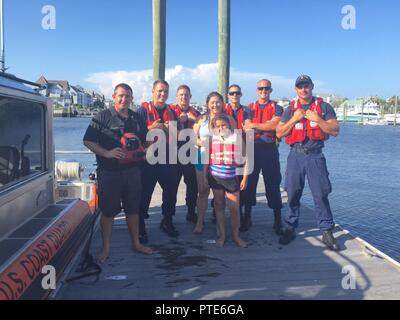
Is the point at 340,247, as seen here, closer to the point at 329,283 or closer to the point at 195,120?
the point at 329,283

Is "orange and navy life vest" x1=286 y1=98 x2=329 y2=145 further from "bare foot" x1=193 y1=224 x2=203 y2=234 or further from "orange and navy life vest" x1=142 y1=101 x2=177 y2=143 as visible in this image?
"bare foot" x1=193 y1=224 x2=203 y2=234

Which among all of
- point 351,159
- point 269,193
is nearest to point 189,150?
point 269,193

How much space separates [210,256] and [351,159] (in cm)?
Answer: 2118

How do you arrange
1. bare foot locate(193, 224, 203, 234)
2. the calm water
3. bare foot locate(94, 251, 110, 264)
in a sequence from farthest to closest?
1. the calm water
2. bare foot locate(193, 224, 203, 234)
3. bare foot locate(94, 251, 110, 264)

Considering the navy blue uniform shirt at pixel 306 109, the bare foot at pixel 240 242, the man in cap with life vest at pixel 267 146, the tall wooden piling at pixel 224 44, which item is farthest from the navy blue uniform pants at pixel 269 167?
the tall wooden piling at pixel 224 44

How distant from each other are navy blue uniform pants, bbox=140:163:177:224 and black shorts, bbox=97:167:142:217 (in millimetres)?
428

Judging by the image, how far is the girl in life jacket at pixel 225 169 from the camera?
4.20 m

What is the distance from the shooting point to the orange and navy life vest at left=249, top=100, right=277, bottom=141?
4652 millimetres

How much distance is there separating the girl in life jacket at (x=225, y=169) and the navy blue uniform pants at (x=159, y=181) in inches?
17.2

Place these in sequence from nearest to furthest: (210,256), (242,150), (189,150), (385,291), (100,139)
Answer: (385,291)
(100,139)
(210,256)
(242,150)
(189,150)

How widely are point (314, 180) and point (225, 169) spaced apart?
1006 mm

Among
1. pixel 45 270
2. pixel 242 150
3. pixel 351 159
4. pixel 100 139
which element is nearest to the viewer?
pixel 45 270

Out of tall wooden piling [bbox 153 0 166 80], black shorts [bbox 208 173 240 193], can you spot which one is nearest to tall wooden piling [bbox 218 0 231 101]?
tall wooden piling [bbox 153 0 166 80]

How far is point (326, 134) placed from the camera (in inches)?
167
